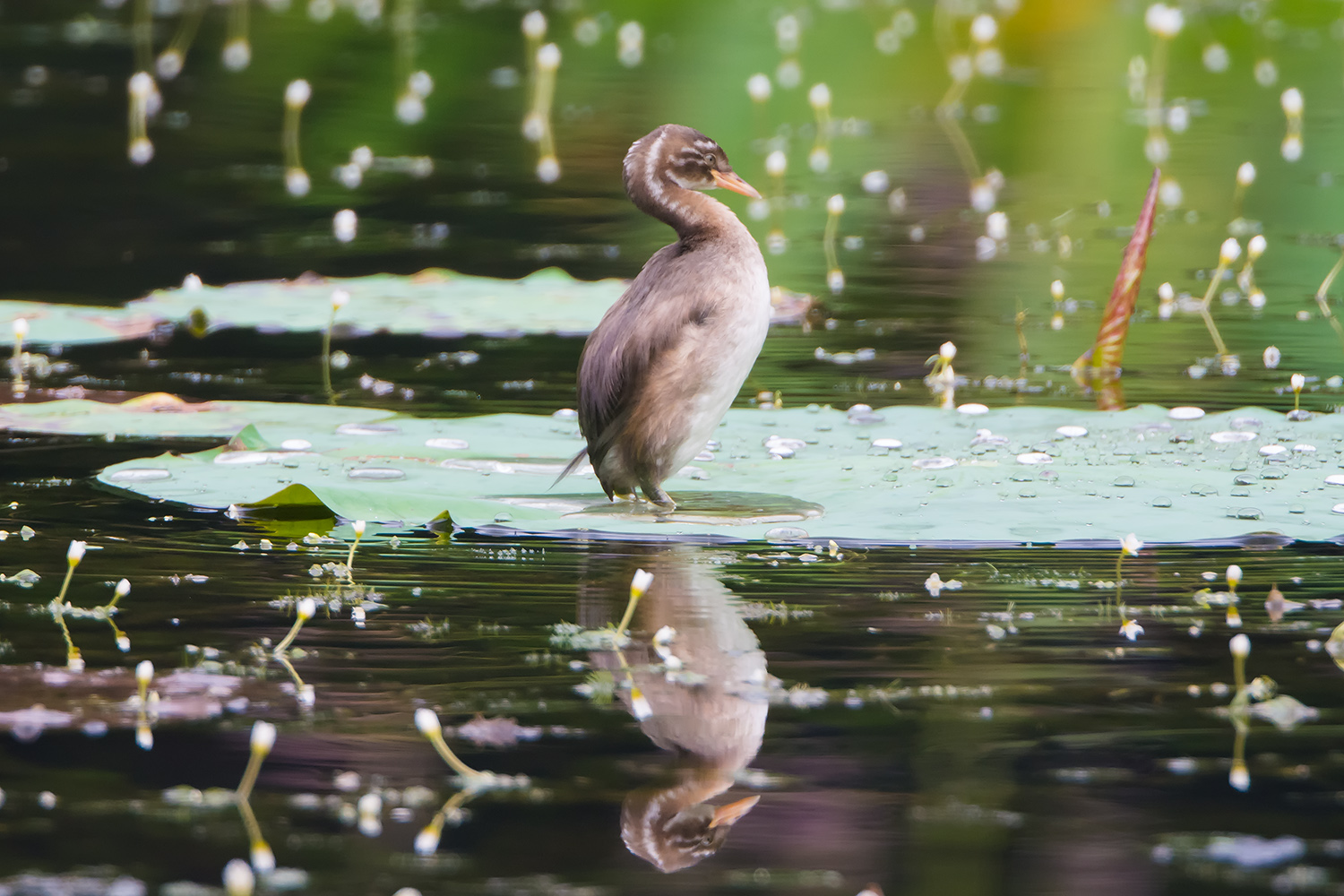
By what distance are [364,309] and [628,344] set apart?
11.0ft

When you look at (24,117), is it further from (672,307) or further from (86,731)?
(86,731)

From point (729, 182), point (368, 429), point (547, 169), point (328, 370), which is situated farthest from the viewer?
point (547, 169)

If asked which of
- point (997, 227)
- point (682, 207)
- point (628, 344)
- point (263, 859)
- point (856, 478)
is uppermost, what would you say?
point (997, 227)

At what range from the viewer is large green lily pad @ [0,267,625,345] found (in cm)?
821

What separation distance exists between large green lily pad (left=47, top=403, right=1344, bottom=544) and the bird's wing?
0.84 feet

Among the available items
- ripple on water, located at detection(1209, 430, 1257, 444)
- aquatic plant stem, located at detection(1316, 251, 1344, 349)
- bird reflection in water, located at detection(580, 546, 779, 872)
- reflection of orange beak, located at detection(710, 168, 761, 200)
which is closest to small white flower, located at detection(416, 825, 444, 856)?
bird reflection in water, located at detection(580, 546, 779, 872)

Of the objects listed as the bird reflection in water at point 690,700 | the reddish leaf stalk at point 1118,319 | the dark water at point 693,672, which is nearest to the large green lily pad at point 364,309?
the dark water at point 693,672

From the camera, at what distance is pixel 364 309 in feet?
28.3

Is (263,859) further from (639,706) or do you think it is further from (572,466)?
(572,466)

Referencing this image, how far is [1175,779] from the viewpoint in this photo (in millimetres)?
3471

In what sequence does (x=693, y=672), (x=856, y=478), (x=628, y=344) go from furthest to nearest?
1. (x=856, y=478)
2. (x=628, y=344)
3. (x=693, y=672)

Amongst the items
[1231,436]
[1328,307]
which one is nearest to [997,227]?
[1328,307]

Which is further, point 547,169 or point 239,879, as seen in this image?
point 547,169

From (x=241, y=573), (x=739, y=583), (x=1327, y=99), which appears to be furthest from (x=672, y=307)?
(x=1327, y=99)
